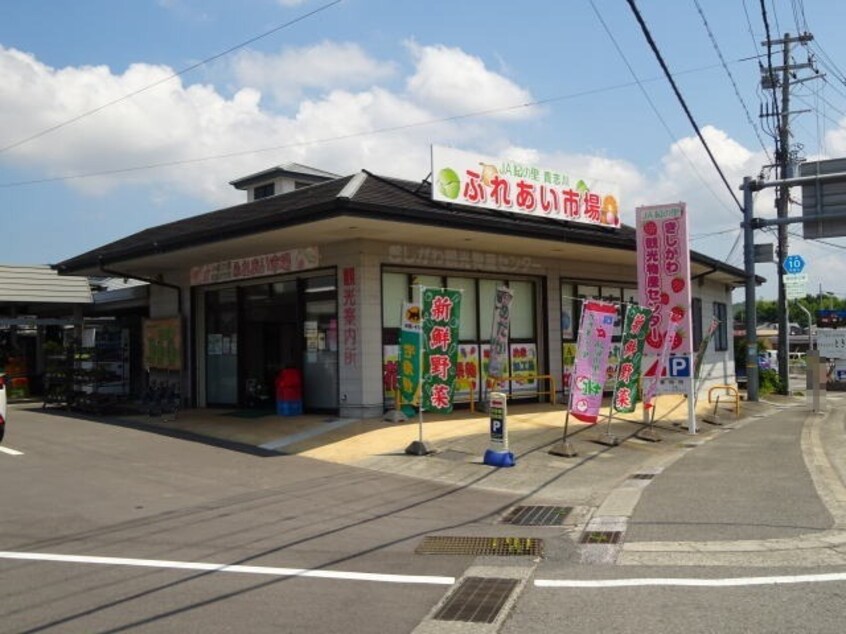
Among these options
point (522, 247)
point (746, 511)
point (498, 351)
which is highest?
point (522, 247)

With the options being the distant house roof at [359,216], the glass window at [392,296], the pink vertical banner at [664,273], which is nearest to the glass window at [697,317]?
the distant house roof at [359,216]

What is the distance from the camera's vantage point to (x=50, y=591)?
545cm

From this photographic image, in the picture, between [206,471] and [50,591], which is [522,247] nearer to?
[206,471]

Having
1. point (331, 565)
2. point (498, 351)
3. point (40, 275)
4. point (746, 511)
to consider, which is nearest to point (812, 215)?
point (498, 351)

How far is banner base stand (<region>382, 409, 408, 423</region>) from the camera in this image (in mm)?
14299

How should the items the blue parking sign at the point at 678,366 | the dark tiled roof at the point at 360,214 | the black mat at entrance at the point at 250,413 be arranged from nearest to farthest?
the dark tiled roof at the point at 360,214 → the blue parking sign at the point at 678,366 → the black mat at entrance at the point at 250,413

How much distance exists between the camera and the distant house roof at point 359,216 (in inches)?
499

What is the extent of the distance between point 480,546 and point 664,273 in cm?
1043

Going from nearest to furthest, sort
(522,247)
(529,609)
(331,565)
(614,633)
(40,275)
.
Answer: (614,633)
(529,609)
(331,565)
(522,247)
(40,275)

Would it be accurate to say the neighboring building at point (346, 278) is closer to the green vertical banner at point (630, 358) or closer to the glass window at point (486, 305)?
the glass window at point (486, 305)

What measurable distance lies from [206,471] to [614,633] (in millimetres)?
7451

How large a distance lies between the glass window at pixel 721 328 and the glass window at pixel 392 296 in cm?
1645

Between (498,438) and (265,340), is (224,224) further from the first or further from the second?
(498,438)

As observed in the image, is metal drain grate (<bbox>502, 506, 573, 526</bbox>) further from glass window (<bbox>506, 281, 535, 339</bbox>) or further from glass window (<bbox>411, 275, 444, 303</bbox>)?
glass window (<bbox>506, 281, 535, 339</bbox>)
